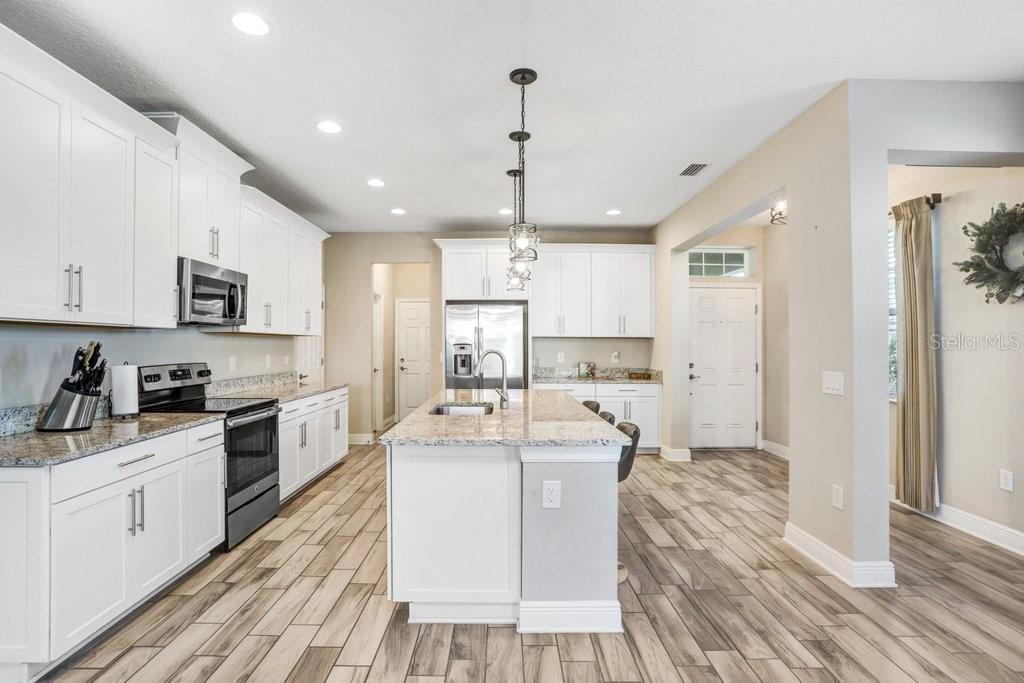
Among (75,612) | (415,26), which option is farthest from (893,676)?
(415,26)

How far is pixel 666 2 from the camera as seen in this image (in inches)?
83.9

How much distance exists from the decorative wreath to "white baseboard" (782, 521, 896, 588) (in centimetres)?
185

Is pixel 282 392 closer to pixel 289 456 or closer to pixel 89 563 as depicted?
pixel 289 456

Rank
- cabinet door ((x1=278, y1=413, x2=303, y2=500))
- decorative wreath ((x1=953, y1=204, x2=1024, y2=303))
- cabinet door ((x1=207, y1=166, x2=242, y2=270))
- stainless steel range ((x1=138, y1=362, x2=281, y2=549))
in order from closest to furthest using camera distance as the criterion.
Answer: decorative wreath ((x1=953, y1=204, x2=1024, y2=303)) → stainless steel range ((x1=138, y1=362, x2=281, y2=549)) → cabinet door ((x1=207, y1=166, x2=242, y2=270)) → cabinet door ((x1=278, y1=413, x2=303, y2=500))

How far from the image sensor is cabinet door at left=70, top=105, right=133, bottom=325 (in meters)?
2.40

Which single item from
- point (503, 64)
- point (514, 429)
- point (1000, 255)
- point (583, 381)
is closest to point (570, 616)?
point (514, 429)

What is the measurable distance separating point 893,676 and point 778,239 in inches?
194

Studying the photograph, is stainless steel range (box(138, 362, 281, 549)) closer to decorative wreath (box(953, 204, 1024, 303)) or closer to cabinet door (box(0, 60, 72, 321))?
cabinet door (box(0, 60, 72, 321))

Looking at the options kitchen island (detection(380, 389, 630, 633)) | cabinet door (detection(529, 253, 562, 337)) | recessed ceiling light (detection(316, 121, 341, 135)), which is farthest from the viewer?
cabinet door (detection(529, 253, 562, 337))

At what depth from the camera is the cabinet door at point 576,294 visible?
610cm

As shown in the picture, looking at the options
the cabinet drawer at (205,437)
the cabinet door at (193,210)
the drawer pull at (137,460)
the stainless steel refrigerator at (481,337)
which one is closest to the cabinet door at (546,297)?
the stainless steel refrigerator at (481,337)

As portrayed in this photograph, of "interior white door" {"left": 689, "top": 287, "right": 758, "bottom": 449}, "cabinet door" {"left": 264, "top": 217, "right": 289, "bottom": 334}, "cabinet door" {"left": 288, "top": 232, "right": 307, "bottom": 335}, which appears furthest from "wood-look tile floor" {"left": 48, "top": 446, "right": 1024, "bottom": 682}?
"interior white door" {"left": 689, "top": 287, "right": 758, "bottom": 449}

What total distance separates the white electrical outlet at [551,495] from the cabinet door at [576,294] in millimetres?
3918

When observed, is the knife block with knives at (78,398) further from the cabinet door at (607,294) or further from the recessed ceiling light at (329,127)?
the cabinet door at (607,294)
